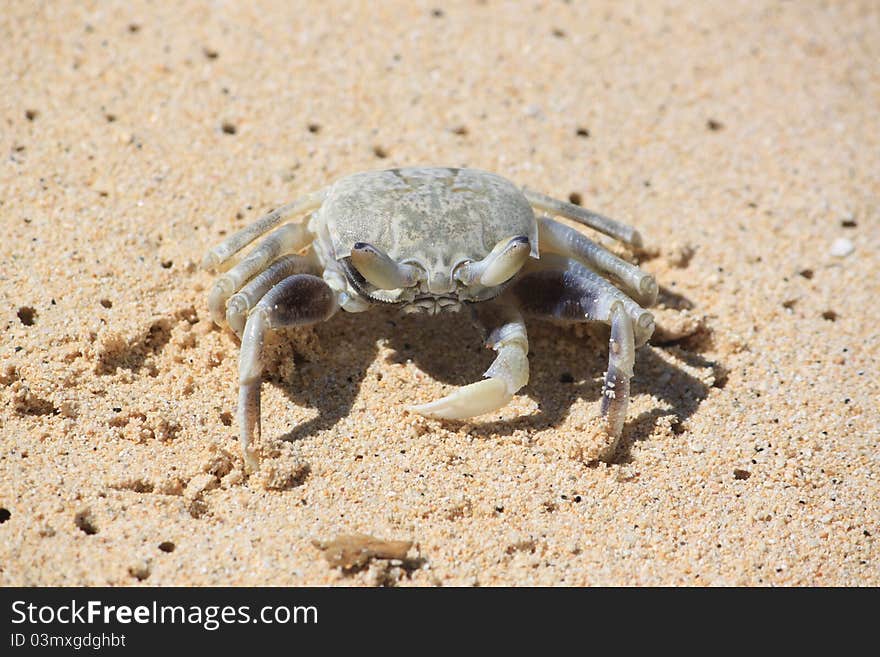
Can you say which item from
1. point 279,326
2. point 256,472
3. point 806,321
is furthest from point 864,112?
point 256,472

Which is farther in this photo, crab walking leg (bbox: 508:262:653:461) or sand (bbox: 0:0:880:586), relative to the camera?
crab walking leg (bbox: 508:262:653:461)

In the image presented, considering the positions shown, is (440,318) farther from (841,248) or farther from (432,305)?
(841,248)

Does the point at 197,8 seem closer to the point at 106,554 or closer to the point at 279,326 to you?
the point at 279,326

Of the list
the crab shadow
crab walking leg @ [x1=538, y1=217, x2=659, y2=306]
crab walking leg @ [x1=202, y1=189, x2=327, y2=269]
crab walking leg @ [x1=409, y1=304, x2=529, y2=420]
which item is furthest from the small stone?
crab walking leg @ [x1=202, y1=189, x2=327, y2=269]

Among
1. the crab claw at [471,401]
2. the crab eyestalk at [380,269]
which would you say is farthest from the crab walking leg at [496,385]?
the crab eyestalk at [380,269]

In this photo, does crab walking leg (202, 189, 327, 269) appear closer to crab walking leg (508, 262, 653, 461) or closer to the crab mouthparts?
the crab mouthparts

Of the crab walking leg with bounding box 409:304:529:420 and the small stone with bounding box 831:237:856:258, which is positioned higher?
the small stone with bounding box 831:237:856:258
